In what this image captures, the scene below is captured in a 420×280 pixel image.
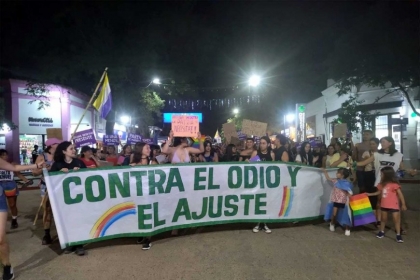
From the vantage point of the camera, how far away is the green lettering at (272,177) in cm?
630

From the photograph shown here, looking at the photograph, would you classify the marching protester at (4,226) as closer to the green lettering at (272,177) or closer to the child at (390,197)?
the green lettering at (272,177)

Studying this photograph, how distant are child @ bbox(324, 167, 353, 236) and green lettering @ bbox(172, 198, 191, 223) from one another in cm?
256

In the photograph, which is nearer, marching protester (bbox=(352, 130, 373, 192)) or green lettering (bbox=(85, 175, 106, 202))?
green lettering (bbox=(85, 175, 106, 202))

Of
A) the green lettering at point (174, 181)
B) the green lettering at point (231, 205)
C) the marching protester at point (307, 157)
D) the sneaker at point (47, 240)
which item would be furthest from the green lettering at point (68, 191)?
the marching protester at point (307, 157)

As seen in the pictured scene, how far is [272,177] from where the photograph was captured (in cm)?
634

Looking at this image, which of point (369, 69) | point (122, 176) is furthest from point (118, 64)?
point (122, 176)

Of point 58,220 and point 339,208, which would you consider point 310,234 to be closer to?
point 339,208

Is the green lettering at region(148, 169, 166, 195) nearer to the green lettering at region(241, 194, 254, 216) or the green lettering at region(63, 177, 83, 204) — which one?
the green lettering at region(63, 177, 83, 204)

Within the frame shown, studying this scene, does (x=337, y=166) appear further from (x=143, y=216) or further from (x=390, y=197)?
(x=143, y=216)

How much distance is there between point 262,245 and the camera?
5.60 metres

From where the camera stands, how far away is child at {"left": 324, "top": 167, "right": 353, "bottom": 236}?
6.17 metres

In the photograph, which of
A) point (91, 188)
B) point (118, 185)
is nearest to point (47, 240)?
point (91, 188)

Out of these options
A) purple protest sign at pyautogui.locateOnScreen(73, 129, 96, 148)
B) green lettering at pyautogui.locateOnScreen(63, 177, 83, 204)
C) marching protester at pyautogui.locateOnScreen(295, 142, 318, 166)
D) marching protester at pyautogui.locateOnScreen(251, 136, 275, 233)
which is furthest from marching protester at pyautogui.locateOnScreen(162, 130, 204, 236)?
marching protester at pyautogui.locateOnScreen(295, 142, 318, 166)

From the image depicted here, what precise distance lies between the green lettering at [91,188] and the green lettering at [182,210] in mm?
1175
